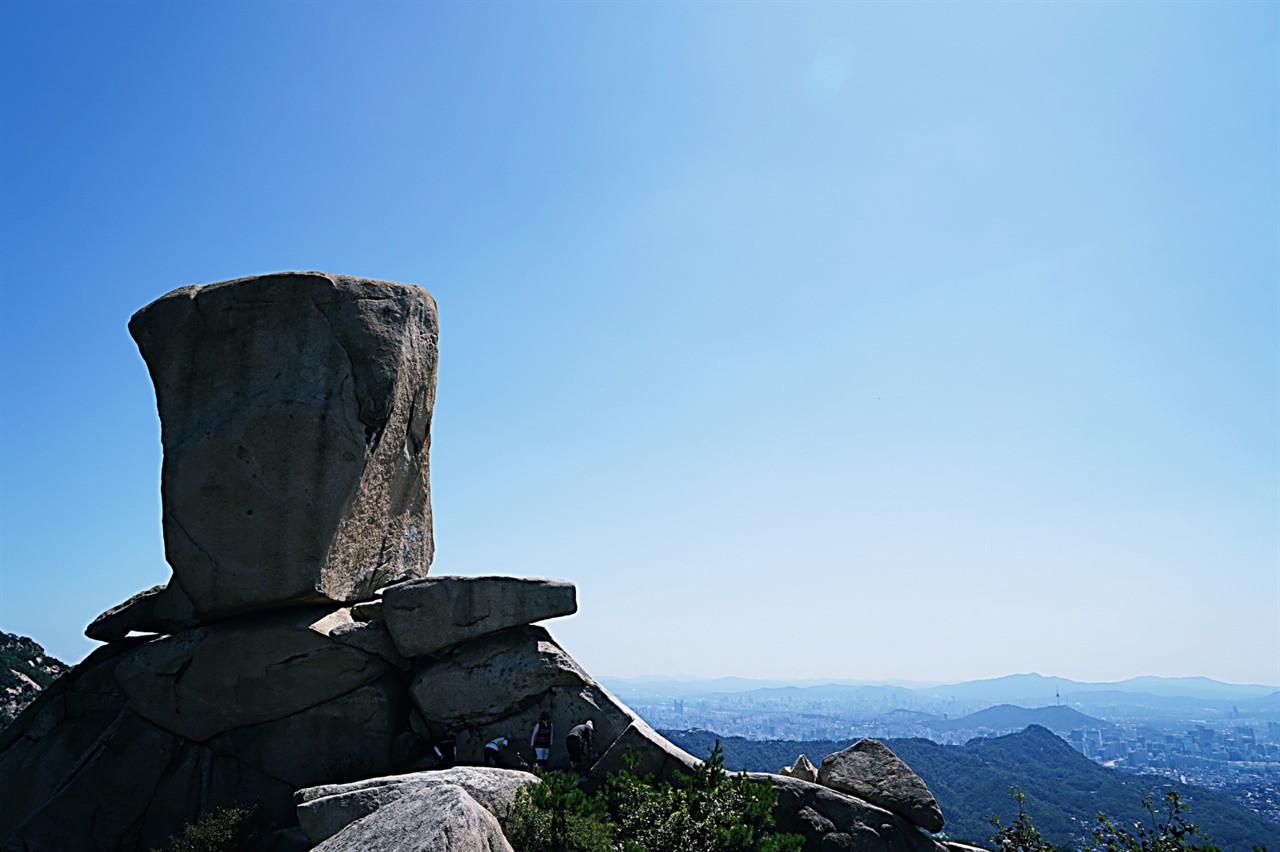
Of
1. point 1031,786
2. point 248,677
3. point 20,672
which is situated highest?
point 248,677

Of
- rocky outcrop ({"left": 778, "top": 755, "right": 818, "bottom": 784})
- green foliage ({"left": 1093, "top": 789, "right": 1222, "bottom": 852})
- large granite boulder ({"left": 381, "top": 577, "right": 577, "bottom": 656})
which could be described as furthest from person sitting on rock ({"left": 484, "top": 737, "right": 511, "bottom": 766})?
green foliage ({"left": 1093, "top": 789, "right": 1222, "bottom": 852})

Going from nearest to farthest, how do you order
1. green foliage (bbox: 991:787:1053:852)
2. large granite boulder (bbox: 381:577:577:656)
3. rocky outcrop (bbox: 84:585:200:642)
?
1. green foliage (bbox: 991:787:1053:852)
2. large granite boulder (bbox: 381:577:577:656)
3. rocky outcrop (bbox: 84:585:200:642)

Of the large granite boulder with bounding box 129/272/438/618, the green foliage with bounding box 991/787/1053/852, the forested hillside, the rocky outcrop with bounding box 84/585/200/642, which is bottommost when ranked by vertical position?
the forested hillside

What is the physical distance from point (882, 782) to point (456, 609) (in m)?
8.37

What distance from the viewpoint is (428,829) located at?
7109 mm

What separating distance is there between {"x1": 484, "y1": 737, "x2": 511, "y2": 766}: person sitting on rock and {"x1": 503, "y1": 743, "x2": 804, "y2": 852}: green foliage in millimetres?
3481

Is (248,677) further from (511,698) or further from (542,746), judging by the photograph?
(542,746)

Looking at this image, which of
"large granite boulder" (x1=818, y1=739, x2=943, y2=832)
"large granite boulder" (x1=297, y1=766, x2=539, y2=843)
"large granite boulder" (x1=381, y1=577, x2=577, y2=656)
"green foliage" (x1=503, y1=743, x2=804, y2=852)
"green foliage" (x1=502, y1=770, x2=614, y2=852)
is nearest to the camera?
"green foliage" (x1=502, y1=770, x2=614, y2=852)

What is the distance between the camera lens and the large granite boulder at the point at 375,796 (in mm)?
9570

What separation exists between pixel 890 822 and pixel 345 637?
10.5 m

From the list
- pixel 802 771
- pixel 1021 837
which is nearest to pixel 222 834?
pixel 802 771

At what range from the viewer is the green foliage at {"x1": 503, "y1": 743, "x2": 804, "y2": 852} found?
29.3 ft

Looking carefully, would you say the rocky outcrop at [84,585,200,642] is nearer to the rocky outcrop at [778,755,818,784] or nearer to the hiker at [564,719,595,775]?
the hiker at [564,719,595,775]

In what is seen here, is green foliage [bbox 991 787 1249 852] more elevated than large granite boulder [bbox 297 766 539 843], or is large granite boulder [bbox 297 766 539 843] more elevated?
large granite boulder [bbox 297 766 539 843]
